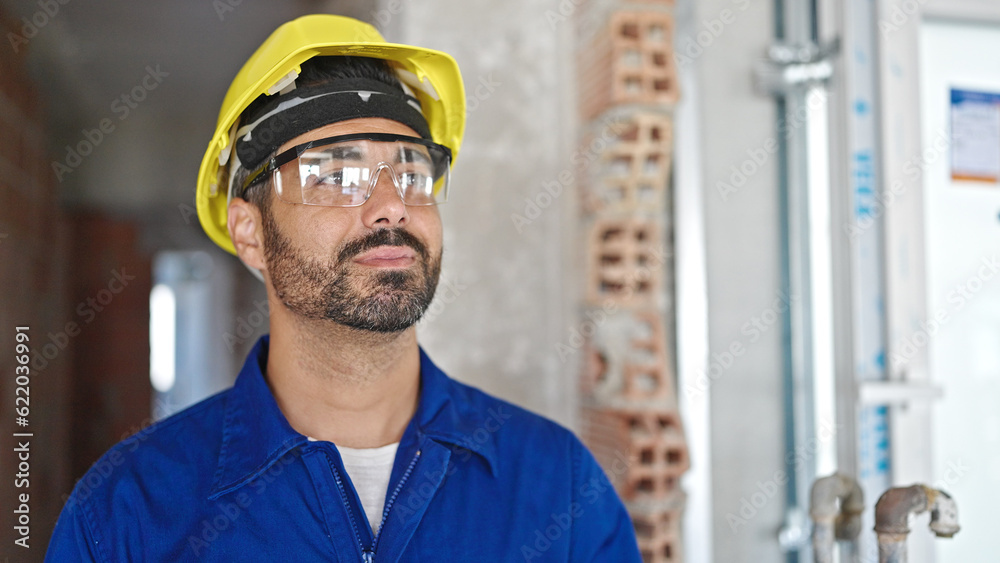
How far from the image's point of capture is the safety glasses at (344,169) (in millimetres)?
1411

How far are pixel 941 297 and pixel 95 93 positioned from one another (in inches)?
147

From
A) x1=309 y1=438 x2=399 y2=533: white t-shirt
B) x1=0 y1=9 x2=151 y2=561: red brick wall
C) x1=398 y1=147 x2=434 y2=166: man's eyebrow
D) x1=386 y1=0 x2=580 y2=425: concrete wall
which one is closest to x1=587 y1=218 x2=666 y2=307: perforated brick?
x1=386 y1=0 x2=580 y2=425: concrete wall

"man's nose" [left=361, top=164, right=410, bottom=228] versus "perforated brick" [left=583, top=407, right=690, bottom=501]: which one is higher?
"man's nose" [left=361, top=164, right=410, bottom=228]

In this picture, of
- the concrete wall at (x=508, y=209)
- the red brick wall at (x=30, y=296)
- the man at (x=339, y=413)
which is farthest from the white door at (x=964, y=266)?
the red brick wall at (x=30, y=296)

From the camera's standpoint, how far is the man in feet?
4.19

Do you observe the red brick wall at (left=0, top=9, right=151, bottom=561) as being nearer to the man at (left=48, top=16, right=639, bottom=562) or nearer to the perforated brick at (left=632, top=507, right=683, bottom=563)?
the man at (left=48, top=16, right=639, bottom=562)

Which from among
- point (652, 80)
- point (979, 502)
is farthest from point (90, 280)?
point (979, 502)

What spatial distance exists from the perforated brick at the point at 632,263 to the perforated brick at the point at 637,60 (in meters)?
0.37

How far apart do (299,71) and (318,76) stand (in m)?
0.07

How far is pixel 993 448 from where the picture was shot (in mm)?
2143

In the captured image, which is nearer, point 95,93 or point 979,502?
point 979,502

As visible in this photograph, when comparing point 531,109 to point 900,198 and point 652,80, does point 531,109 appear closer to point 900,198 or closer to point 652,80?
point 652,80

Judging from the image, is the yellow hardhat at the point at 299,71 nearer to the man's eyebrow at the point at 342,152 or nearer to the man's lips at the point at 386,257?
the man's eyebrow at the point at 342,152

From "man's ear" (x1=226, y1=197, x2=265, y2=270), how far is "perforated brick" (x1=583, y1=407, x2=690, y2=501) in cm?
117
